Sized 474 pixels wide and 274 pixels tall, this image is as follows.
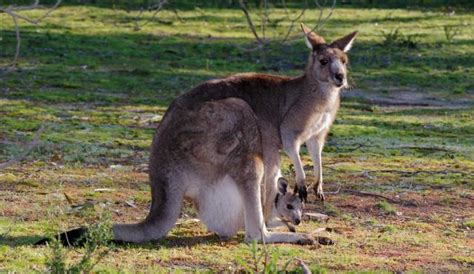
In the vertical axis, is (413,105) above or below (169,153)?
below

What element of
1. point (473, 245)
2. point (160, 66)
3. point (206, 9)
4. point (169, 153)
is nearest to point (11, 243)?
point (169, 153)

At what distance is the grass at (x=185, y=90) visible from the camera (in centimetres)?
638

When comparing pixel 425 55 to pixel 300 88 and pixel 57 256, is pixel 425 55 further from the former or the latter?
pixel 57 256

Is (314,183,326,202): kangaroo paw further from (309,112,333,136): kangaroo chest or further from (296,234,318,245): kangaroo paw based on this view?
(296,234,318,245): kangaroo paw

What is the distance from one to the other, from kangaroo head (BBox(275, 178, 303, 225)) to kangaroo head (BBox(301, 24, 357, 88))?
2.50 ft

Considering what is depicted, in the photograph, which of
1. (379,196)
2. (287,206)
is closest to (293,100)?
(287,206)

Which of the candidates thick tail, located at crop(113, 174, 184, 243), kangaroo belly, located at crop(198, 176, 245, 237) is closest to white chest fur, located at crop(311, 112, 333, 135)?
kangaroo belly, located at crop(198, 176, 245, 237)

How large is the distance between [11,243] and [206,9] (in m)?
12.3

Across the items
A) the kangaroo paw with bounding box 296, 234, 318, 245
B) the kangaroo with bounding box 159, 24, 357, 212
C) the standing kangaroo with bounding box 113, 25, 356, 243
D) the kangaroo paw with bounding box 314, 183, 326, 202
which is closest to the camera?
the standing kangaroo with bounding box 113, 25, 356, 243

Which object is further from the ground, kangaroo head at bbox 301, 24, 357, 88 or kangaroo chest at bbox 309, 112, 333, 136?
kangaroo head at bbox 301, 24, 357, 88

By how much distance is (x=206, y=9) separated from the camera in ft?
59.7

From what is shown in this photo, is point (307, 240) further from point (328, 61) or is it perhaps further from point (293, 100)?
point (328, 61)

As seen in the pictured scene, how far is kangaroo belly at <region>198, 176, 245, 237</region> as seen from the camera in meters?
6.28

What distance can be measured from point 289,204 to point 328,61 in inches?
38.2
